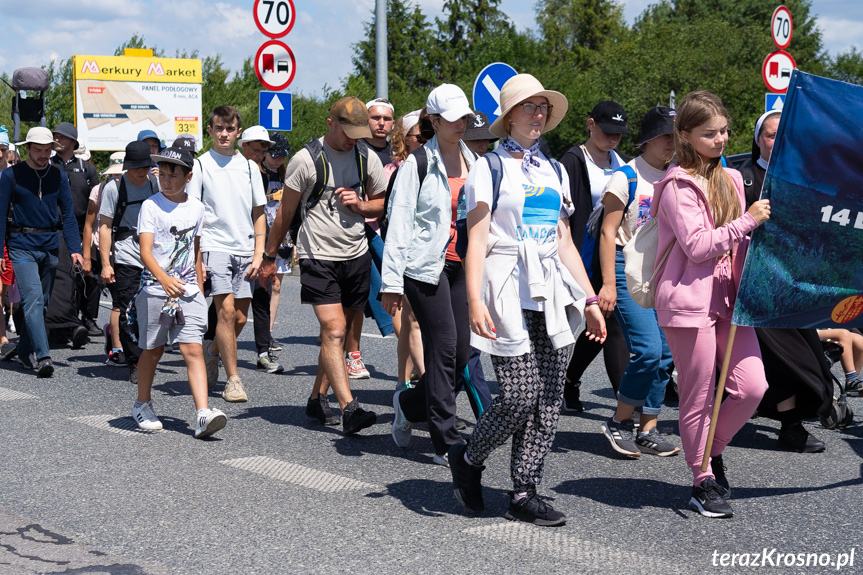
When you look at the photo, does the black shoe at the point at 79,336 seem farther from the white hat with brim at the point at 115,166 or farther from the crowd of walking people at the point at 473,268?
the white hat with brim at the point at 115,166

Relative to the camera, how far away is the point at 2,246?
9.16 metres

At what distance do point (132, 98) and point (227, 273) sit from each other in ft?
130

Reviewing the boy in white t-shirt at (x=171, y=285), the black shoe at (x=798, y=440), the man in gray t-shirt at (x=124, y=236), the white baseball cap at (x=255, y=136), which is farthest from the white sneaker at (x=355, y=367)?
the black shoe at (x=798, y=440)

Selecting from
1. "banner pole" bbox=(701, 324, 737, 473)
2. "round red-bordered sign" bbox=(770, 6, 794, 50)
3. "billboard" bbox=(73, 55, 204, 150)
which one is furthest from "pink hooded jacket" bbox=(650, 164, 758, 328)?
"billboard" bbox=(73, 55, 204, 150)

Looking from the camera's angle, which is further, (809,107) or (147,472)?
(147,472)

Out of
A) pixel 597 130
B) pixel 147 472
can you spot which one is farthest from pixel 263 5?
pixel 147 472

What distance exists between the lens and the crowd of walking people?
4.79m

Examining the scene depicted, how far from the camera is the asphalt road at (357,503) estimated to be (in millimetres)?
4371

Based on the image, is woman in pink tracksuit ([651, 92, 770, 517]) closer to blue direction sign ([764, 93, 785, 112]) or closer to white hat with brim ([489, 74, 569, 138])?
white hat with brim ([489, 74, 569, 138])

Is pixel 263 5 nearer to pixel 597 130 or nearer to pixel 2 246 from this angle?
pixel 2 246


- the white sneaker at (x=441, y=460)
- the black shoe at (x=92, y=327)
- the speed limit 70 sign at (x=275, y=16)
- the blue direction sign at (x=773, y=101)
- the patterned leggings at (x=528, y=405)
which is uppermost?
the speed limit 70 sign at (x=275, y=16)

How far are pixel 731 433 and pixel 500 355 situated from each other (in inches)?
46.4

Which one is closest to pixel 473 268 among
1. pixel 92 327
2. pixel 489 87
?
pixel 489 87

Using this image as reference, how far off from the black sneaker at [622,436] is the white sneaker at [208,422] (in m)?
2.21
